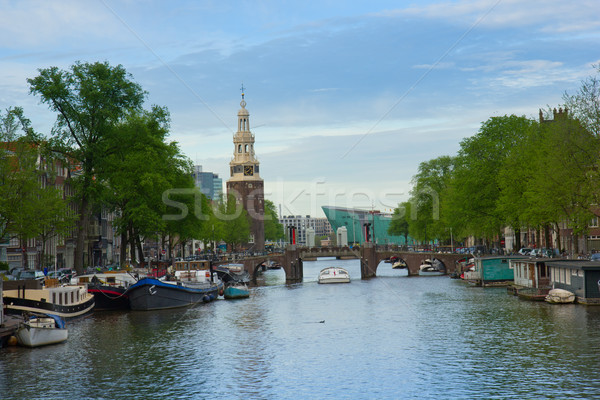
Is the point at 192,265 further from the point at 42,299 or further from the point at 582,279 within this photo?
the point at 582,279

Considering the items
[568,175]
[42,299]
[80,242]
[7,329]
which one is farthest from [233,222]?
[7,329]

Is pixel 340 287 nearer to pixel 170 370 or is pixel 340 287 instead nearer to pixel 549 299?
pixel 549 299

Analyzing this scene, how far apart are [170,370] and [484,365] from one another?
15550mm

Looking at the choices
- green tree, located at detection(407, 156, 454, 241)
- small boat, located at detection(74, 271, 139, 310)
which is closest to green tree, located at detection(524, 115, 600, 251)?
small boat, located at detection(74, 271, 139, 310)

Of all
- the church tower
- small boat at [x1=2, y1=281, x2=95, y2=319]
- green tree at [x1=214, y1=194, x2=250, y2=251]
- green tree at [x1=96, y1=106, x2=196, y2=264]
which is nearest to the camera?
small boat at [x1=2, y1=281, x2=95, y2=319]

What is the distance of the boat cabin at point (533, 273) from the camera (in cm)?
6944

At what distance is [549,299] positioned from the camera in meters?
61.5

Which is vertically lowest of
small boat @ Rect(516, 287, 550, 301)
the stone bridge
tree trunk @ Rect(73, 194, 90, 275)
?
small boat @ Rect(516, 287, 550, 301)

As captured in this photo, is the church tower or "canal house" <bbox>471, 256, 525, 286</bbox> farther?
the church tower

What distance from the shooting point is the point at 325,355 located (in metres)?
42.8

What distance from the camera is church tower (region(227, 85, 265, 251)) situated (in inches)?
7717

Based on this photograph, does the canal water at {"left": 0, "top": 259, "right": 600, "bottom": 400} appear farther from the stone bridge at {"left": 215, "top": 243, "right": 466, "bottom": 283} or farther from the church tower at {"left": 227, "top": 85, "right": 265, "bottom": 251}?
the church tower at {"left": 227, "top": 85, "right": 265, "bottom": 251}

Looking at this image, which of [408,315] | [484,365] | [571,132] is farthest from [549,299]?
[484,365]

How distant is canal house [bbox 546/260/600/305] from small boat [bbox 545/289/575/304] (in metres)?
0.54
